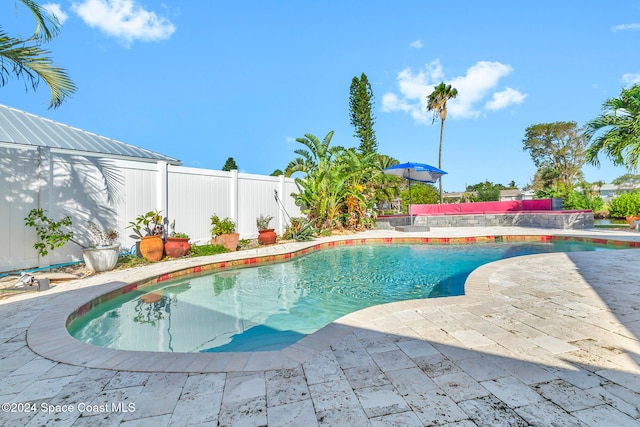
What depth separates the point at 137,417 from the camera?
1.75 meters

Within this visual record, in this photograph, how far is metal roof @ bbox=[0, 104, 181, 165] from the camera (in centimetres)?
911

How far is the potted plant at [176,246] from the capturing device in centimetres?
756

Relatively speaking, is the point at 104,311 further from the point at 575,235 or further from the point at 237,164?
the point at 237,164

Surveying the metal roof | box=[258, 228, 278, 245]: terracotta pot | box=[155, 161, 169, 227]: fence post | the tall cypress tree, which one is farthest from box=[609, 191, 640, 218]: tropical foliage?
the metal roof

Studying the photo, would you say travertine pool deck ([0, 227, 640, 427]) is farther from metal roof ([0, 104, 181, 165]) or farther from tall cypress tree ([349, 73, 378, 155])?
tall cypress tree ([349, 73, 378, 155])

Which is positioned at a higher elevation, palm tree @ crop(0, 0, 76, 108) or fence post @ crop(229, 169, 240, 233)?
palm tree @ crop(0, 0, 76, 108)

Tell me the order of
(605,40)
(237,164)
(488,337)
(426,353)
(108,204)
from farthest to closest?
(237,164)
(605,40)
(108,204)
(488,337)
(426,353)

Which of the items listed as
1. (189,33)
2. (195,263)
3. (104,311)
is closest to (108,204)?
(195,263)

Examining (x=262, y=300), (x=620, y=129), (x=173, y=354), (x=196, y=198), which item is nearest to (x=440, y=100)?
(x=620, y=129)

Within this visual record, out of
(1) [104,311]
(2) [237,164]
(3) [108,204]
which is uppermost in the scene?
(2) [237,164]

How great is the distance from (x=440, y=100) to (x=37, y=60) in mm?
21748

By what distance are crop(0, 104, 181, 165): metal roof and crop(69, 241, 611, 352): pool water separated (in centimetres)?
724

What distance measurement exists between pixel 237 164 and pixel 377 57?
26.9 m

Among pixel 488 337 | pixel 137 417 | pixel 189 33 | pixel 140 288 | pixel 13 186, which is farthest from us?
pixel 189 33
